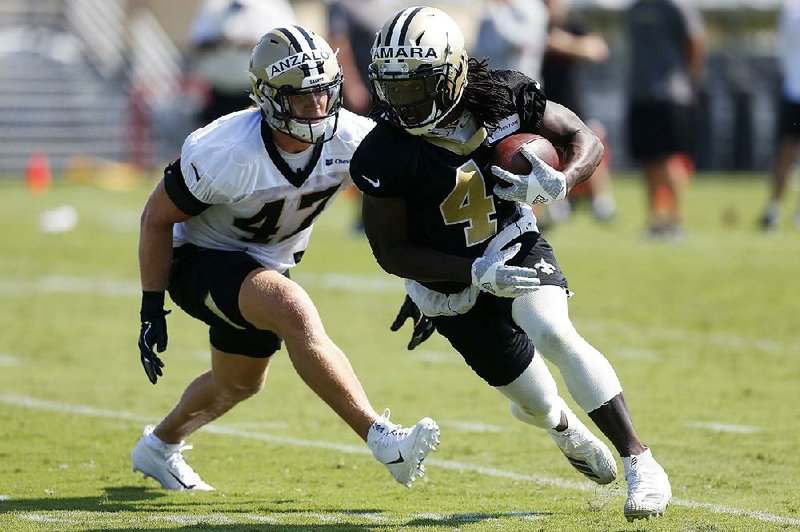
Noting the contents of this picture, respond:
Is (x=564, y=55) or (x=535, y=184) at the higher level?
(x=535, y=184)

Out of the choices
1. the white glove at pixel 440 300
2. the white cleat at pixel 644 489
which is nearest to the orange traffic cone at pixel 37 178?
the white glove at pixel 440 300

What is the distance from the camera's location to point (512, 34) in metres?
11.5

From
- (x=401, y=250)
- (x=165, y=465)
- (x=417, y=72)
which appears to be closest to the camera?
(x=417, y=72)

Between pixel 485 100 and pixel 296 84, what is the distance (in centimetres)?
66

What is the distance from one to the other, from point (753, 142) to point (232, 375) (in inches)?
755

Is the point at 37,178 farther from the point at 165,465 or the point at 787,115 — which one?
the point at 165,465

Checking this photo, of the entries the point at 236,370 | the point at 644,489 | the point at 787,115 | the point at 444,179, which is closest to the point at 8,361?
the point at 236,370

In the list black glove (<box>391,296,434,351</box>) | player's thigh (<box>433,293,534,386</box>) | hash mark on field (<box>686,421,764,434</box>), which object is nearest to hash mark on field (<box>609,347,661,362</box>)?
hash mark on field (<box>686,421,764,434</box>)

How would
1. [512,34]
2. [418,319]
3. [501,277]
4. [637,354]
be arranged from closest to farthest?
[501,277], [418,319], [637,354], [512,34]

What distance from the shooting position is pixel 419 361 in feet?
24.8

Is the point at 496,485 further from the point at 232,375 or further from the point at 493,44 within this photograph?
the point at 493,44

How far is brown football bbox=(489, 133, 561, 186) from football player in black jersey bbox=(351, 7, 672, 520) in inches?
1.5

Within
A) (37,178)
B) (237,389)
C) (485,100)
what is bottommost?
(37,178)

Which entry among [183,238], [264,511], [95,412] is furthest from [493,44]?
[264,511]
